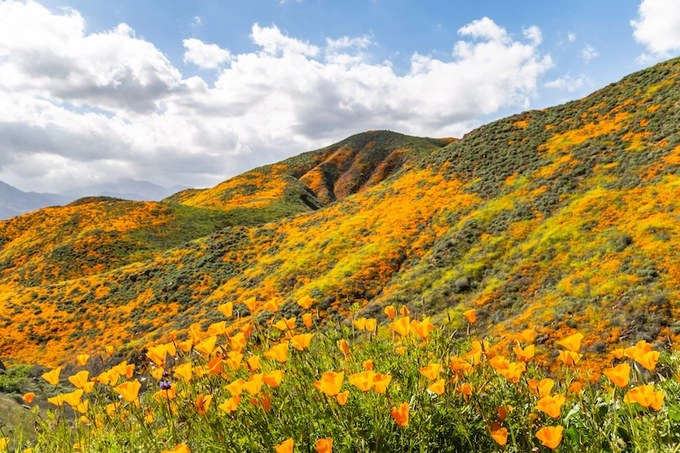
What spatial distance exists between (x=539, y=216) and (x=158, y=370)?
23.4m

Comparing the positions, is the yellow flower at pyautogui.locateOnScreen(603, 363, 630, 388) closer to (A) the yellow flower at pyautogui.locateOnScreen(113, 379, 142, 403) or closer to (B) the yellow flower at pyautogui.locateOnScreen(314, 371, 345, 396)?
(B) the yellow flower at pyautogui.locateOnScreen(314, 371, 345, 396)

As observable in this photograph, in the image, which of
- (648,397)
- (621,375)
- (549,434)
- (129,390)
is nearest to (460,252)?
(621,375)

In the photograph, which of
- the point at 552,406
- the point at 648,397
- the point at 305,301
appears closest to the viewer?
the point at 648,397

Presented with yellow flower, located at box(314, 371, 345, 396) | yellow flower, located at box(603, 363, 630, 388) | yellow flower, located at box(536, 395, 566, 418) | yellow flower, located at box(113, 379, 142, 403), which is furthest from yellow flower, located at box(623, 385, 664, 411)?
yellow flower, located at box(113, 379, 142, 403)

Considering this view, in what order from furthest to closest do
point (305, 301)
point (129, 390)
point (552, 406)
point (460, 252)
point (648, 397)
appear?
point (460, 252) < point (305, 301) < point (129, 390) < point (552, 406) < point (648, 397)

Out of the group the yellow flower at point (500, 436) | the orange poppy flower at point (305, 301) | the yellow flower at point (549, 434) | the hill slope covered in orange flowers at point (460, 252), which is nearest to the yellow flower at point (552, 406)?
the yellow flower at point (549, 434)

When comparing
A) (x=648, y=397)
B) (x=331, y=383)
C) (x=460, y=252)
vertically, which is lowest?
(x=460, y=252)

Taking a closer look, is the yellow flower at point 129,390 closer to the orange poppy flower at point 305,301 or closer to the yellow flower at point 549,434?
the orange poppy flower at point 305,301

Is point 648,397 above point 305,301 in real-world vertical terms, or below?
below

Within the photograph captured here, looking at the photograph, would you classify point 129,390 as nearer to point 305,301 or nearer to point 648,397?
point 305,301

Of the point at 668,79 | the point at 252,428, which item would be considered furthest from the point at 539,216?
the point at 252,428

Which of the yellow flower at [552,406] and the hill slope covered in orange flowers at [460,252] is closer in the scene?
the yellow flower at [552,406]

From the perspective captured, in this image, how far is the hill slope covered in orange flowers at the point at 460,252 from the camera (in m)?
15.5

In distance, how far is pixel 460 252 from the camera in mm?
23359
